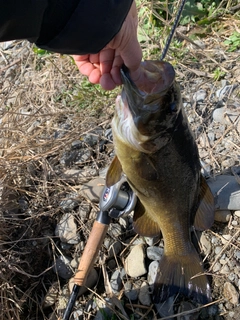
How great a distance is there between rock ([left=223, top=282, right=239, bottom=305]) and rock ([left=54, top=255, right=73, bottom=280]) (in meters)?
1.01

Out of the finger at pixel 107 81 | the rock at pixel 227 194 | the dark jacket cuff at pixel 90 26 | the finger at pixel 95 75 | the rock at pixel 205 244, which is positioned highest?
the dark jacket cuff at pixel 90 26

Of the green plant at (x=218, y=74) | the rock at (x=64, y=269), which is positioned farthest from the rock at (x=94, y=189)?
the green plant at (x=218, y=74)

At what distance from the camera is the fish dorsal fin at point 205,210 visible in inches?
109

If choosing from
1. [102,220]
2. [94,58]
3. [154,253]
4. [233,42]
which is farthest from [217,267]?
[233,42]

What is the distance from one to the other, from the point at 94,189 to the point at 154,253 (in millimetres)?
634

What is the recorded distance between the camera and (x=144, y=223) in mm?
2914

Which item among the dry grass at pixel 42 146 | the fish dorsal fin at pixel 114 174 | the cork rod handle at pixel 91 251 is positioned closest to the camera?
the fish dorsal fin at pixel 114 174

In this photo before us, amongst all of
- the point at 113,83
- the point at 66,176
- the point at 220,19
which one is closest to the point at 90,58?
the point at 113,83

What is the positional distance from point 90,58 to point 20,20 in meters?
0.78

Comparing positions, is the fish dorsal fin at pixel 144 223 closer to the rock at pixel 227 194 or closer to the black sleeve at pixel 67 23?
the rock at pixel 227 194

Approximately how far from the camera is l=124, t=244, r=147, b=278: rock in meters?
3.03

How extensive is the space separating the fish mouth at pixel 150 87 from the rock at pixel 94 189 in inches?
47.8

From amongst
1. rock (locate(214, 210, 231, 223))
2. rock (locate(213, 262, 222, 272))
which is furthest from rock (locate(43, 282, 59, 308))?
rock (locate(214, 210, 231, 223))

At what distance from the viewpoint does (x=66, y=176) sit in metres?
3.52
